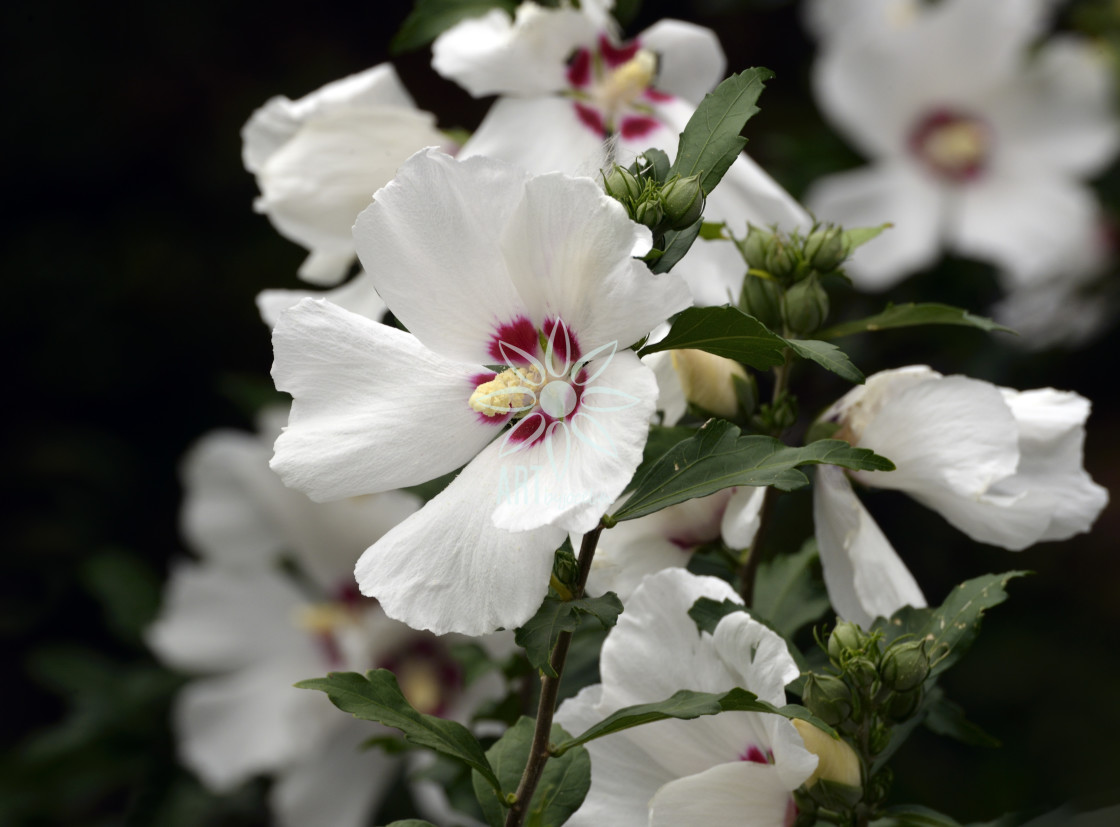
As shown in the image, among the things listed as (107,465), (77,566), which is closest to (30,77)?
(107,465)

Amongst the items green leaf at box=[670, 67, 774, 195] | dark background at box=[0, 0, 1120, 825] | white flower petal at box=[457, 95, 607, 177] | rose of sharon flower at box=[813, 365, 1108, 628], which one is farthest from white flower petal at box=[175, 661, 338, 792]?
green leaf at box=[670, 67, 774, 195]

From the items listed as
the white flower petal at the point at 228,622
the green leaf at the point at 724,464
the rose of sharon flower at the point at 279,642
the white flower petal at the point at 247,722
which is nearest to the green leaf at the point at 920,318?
the green leaf at the point at 724,464

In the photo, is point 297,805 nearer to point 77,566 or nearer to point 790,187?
point 77,566

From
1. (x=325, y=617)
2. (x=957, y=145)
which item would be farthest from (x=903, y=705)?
(x=957, y=145)

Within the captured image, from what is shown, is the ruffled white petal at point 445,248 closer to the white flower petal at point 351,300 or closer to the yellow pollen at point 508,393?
the yellow pollen at point 508,393

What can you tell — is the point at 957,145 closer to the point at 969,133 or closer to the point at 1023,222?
the point at 969,133

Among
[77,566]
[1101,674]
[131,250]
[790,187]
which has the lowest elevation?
[1101,674]
